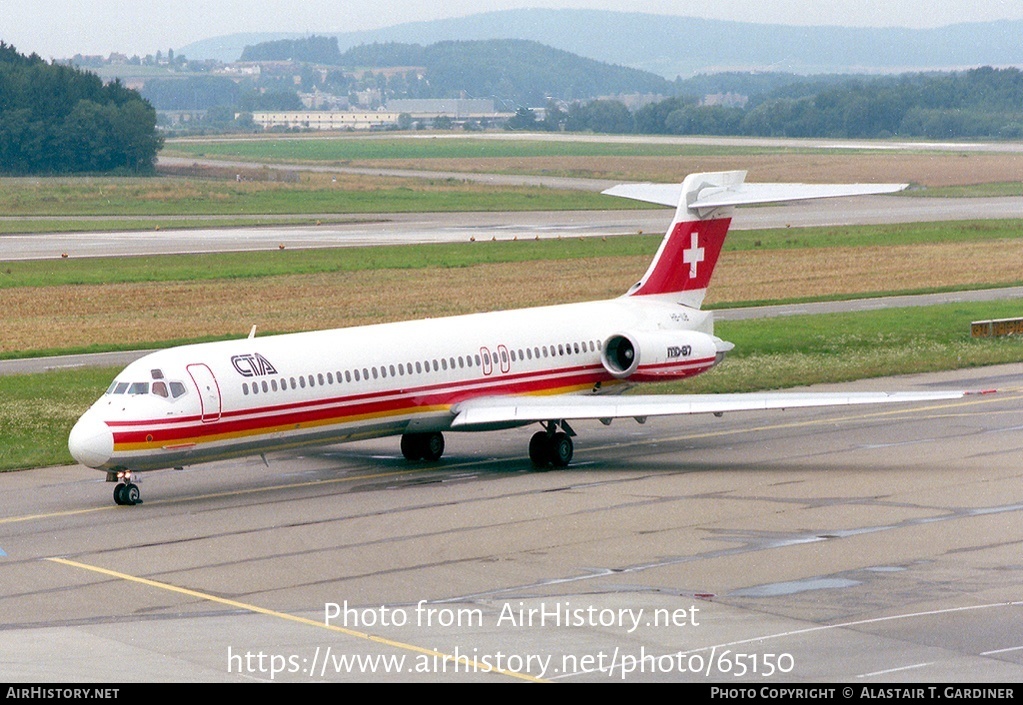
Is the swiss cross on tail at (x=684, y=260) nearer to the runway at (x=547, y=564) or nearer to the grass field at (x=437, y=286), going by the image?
the runway at (x=547, y=564)

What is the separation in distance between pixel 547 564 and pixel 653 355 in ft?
39.2

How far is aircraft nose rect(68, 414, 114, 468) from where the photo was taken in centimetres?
2734

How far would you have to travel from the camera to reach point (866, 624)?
63.2ft

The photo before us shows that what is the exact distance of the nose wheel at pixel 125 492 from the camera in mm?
28469

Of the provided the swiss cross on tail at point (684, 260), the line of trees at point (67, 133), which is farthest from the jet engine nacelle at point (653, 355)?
the line of trees at point (67, 133)

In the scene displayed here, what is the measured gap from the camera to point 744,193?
36719 millimetres

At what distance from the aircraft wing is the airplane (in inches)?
1.6

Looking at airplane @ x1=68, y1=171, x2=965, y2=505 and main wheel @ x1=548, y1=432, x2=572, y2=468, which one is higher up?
airplane @ x1=68, y1=171, x2=965, y2=505

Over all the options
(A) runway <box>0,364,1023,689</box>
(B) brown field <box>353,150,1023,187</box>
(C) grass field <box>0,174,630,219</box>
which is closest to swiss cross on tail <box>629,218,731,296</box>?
(A) runway <box>0,364,1023,689</box>

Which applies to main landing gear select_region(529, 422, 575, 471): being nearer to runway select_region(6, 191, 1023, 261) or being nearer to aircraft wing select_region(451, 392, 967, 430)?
aircraft wing select_region(451, 392, 967, 430)

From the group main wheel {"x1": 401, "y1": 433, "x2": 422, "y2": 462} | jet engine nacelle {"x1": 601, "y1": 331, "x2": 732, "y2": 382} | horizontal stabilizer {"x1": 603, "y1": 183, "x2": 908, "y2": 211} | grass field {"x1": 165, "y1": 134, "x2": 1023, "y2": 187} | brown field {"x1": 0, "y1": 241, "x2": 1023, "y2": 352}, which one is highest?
horizontal stabilizer {"x1": 603, "y1": 183, "x2": 908, "y2": 211}

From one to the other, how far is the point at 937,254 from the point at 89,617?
202 feet
